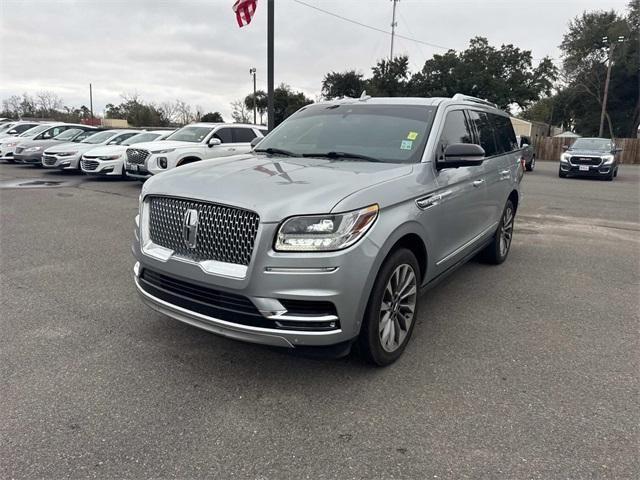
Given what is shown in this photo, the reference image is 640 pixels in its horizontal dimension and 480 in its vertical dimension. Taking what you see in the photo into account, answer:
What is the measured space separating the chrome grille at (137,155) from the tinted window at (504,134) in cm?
837

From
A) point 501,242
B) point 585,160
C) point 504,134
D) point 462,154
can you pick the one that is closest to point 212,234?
point 462,154

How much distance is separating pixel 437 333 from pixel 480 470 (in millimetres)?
1675

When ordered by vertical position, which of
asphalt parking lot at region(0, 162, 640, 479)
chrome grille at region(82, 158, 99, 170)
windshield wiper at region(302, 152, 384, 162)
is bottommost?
asphalt parking lot at region(0, 162, 640, 479)

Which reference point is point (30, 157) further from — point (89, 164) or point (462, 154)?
point (462, 154)

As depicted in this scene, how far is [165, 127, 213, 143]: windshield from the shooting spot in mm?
12383

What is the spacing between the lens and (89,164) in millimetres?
13922

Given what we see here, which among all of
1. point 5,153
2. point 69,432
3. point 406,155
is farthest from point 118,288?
point 5,153

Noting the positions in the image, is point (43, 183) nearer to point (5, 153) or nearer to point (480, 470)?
point (5, 153)

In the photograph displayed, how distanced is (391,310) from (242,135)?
10633 mm

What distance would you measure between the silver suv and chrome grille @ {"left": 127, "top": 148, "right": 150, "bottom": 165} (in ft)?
26.6

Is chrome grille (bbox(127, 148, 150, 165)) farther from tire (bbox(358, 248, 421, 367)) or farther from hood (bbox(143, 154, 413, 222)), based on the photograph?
tire (bbox(358, 248, 421, 367))

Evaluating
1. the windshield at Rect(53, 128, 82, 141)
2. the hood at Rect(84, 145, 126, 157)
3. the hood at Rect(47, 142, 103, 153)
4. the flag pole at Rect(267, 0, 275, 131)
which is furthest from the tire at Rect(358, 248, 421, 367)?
the windshield at Rect(53, 128, 82, 141)

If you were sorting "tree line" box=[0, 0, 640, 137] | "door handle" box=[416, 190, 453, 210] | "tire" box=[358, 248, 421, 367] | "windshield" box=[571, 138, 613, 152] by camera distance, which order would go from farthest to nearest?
"tree line" box=[0, 0, 640, 137]
"windshield" box=[571, 138, 613, 152]
"door handle" box=[416, 190, 453, 210]
"tire" box=[358, 248, 421, 367]

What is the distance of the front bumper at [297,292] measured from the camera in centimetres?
273
